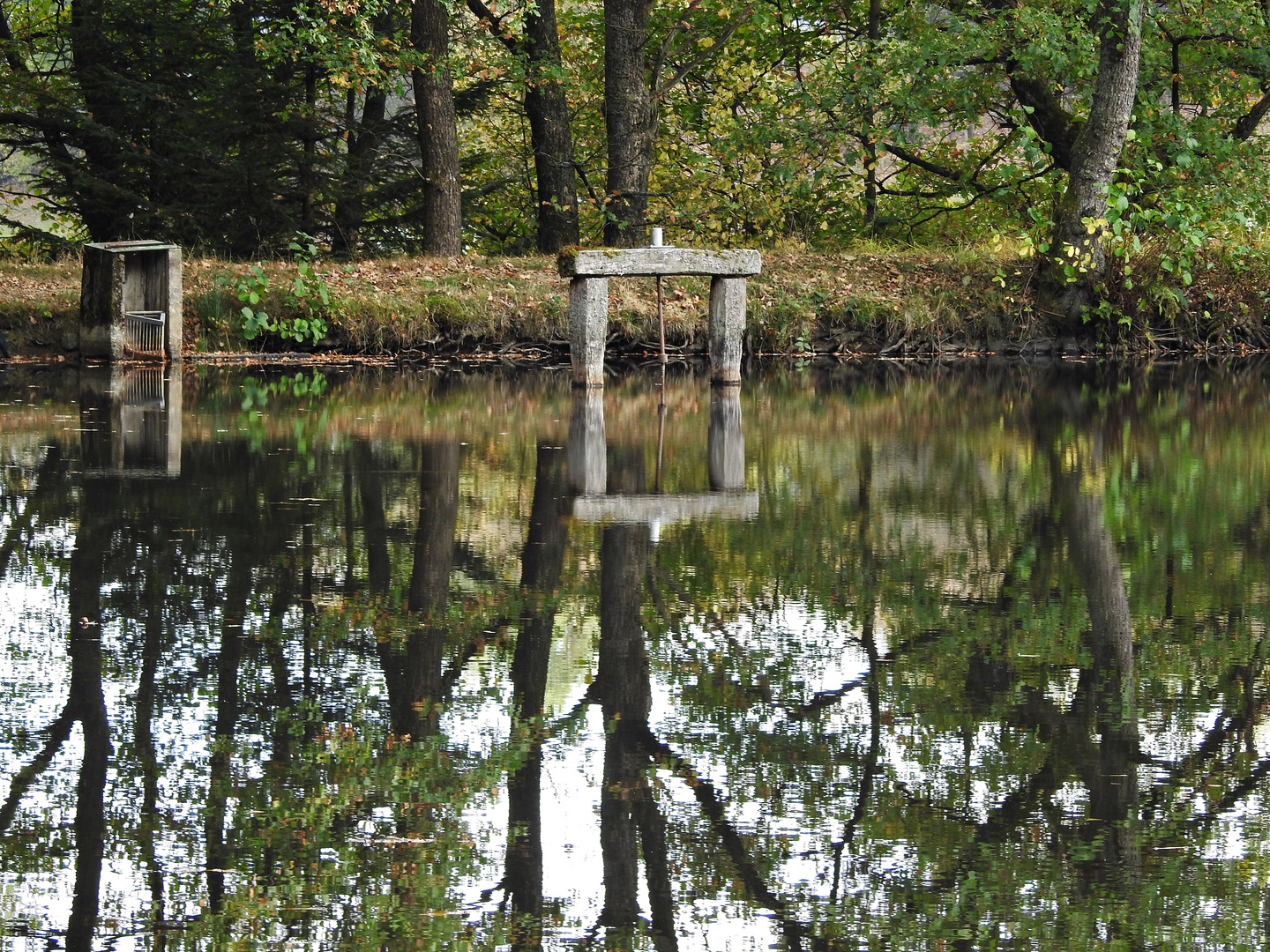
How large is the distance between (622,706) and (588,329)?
10.7 metres

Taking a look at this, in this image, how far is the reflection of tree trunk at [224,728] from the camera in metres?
2.89

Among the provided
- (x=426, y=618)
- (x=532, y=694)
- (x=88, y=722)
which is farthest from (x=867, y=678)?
(x=88, y=722)

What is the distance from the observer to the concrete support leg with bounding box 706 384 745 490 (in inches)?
328

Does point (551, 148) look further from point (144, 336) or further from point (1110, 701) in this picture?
point (1110, 701)

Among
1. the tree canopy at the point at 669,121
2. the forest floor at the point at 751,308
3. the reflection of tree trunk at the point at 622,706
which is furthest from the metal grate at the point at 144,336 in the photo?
the reflection of tree trunk at the point at 622,706

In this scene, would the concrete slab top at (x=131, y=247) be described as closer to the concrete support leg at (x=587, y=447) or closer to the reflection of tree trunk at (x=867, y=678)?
the concrete support leg at (x=587, y=447)

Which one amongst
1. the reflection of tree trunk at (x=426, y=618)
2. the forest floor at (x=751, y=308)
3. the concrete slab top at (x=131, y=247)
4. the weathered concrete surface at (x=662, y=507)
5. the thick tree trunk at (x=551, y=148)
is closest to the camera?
the reflection of tree trunk at (x=426, y=618)

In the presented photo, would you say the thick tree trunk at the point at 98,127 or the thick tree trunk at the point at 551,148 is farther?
the thick tree trunk at the point at 98,127

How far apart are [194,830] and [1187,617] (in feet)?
10.4

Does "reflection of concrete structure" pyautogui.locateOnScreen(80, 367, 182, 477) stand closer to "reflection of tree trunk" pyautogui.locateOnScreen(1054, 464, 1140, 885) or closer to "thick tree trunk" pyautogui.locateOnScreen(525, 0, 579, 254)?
"reflection of tree trunk" pyautogui.locateOnScreen(1054, 464, 1140, 885)

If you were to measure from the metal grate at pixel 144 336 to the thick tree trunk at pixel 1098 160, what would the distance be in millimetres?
10347

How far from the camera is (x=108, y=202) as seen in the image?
2572 cm

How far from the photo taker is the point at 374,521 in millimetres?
6812

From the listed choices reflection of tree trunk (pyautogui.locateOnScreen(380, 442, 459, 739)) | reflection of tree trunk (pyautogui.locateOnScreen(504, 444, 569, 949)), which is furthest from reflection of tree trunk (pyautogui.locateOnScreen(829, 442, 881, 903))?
reflection of tree trunk (pyautogui.locateOnScreen(380, 442, 459, 739))
